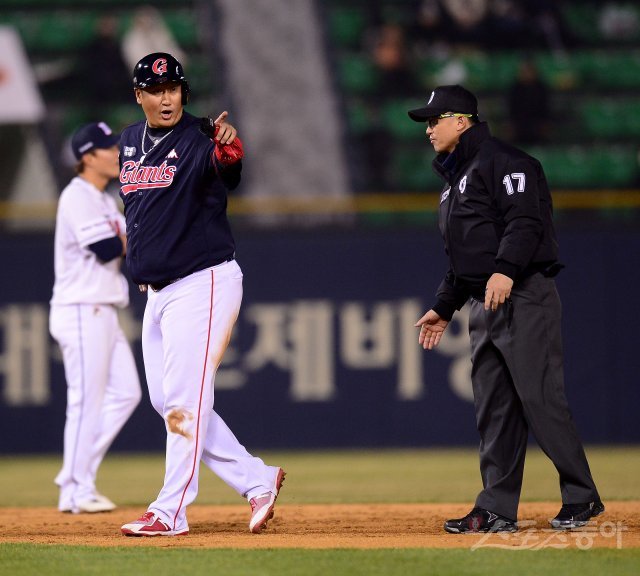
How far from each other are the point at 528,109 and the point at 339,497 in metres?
6.90

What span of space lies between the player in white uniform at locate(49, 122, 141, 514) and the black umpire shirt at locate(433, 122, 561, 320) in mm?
2175

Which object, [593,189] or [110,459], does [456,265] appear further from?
[593,189]

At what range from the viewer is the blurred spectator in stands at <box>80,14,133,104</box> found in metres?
13.4

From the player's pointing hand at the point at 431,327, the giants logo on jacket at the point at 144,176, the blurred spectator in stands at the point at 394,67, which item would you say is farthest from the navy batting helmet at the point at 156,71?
the blurred spectator in stands at the point at 394,67

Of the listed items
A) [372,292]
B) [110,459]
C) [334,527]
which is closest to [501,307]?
[334,527]

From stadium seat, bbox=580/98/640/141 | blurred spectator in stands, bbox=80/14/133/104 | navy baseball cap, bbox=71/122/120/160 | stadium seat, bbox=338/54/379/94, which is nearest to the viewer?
navy baseball cap, bbox=71/122/120/160

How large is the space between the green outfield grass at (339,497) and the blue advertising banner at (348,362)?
19 centimetres

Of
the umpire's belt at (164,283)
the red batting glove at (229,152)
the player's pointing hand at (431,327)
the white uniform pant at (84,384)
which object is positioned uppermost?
the red batting glove at (229,152)

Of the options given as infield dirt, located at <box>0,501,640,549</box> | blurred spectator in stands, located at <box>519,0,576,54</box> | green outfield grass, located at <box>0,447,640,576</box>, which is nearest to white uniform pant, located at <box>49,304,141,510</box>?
infield dirt, located at <box>0,501,640,549</box>

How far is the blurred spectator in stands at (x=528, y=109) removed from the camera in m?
12.8

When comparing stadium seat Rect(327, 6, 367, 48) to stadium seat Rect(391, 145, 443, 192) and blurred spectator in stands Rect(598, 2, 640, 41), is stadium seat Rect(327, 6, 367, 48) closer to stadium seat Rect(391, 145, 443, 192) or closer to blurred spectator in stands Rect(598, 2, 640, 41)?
stadium seat Rect(391, 145, 443, 192)

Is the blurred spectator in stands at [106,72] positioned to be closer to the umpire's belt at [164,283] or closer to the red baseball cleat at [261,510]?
the umpire's belt at [164,283]

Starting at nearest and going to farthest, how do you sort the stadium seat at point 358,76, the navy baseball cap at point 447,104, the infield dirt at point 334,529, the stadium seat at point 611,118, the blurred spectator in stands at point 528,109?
the infield dirt at point 334,529
the navy baseball cap at point 447,104
the blurred spectator in stands at point 528,109
the stadium seat at point 611,118
the stadium seat at point 358,76

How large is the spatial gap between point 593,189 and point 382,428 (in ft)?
12.9
